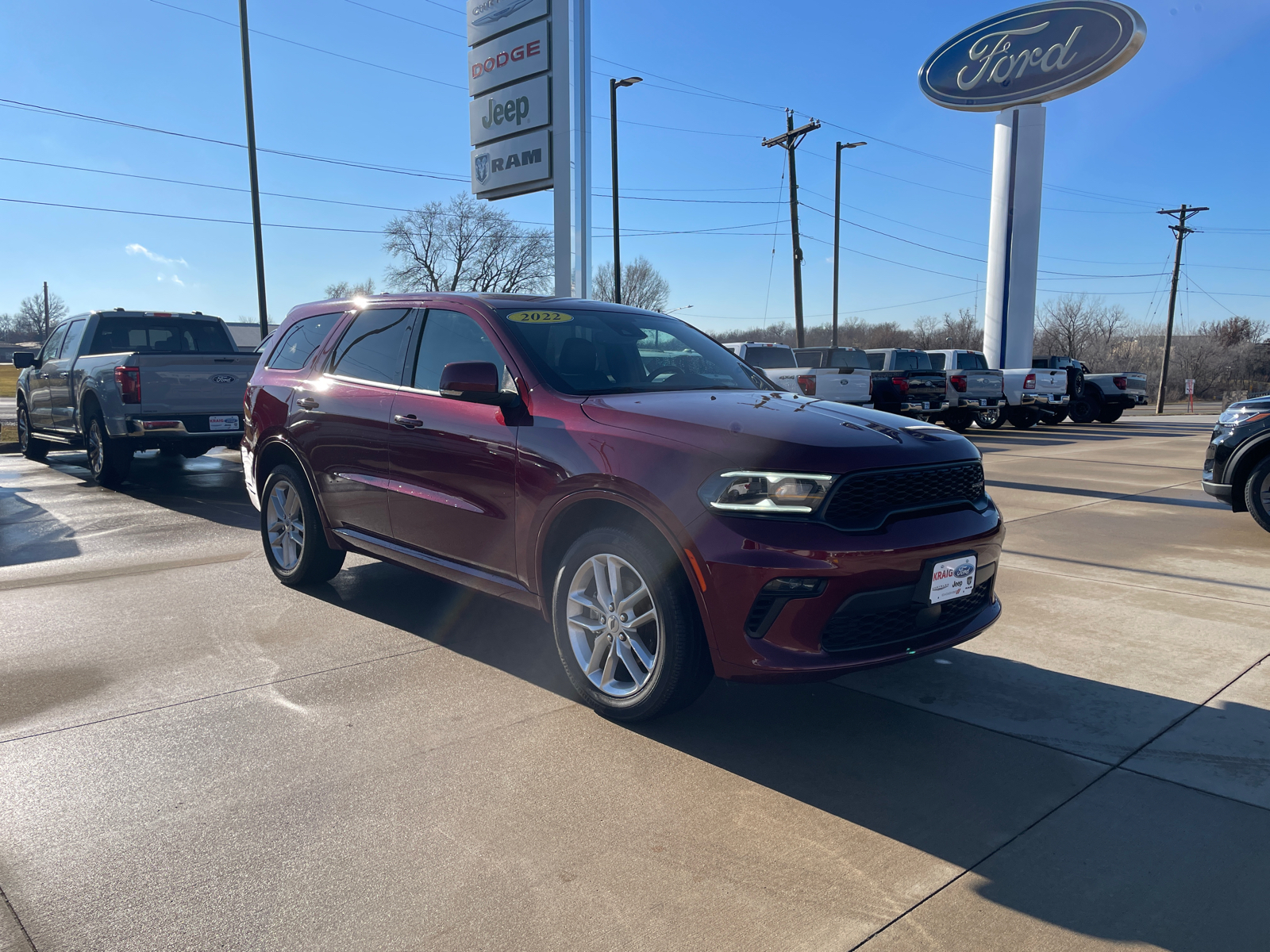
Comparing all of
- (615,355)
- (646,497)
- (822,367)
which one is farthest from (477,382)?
(822,367)

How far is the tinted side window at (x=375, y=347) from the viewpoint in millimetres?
5016

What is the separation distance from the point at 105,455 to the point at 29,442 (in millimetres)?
4611

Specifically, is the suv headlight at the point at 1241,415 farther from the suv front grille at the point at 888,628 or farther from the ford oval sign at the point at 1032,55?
the ford oval sign at the point at 1032,55

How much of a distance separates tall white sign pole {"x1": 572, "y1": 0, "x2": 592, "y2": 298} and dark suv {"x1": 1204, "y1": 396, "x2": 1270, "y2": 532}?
908 cm

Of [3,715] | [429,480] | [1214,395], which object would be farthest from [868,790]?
[1214,395]

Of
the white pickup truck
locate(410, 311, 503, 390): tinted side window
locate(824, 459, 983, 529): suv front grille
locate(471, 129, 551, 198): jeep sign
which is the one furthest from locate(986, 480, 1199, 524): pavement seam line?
locate(471, 129, 551, 198): jeep sign

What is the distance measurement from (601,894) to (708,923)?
321 mm

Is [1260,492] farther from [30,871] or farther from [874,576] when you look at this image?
[30,871]

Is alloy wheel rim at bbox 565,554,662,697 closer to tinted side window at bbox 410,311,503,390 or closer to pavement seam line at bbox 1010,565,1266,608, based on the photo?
tinted side window at bbox 410,311,503,390

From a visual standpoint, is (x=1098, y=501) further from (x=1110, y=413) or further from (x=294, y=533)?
(x=1110, y=413)

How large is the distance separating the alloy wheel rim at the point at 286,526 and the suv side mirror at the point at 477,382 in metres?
2.14

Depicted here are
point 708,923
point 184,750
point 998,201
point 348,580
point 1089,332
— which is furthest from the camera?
point 1089,332

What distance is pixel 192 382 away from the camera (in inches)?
388

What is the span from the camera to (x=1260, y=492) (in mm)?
7770
